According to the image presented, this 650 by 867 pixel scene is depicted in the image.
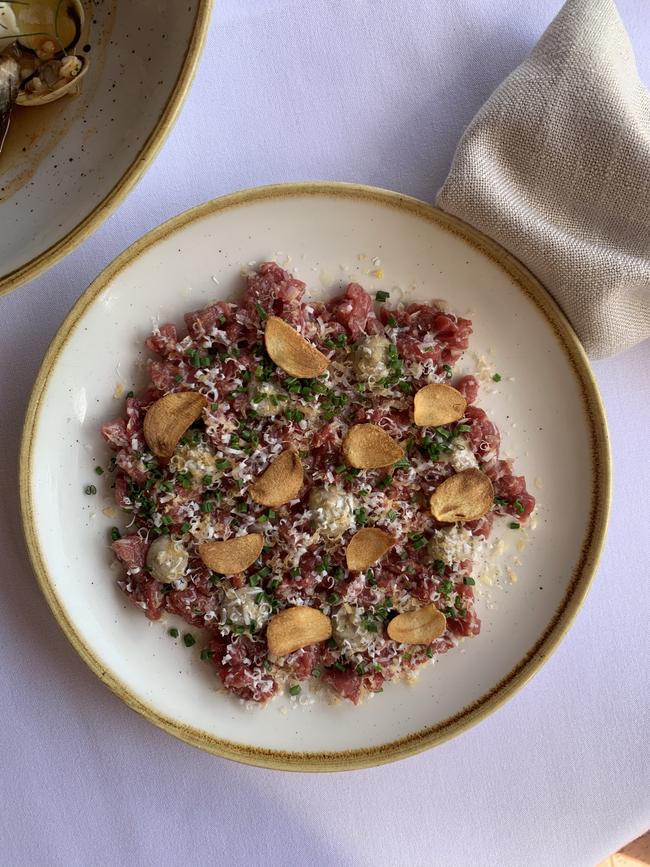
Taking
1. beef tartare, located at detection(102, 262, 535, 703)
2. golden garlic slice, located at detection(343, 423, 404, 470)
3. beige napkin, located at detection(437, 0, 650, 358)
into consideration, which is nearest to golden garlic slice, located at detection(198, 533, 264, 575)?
beef tartare, located at detection(102, 262, 535, 703)

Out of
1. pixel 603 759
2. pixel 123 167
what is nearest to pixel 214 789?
pixel 603 759

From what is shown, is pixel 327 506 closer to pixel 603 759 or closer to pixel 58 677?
pixel 58 677

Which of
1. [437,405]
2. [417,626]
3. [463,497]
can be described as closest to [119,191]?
[437,405]

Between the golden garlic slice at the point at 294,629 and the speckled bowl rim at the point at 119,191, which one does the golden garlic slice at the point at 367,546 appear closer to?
the golden garlic slice at the point at 294,629

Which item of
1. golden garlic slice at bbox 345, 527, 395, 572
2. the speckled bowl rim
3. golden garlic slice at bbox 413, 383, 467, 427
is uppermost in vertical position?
the speckled bowl rim

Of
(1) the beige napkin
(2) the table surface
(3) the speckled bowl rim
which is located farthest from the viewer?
(2) the table surface

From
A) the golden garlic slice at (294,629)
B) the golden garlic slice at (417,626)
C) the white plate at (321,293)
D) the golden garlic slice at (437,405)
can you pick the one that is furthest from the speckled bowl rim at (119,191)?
the golden garlic slice at (417,626)

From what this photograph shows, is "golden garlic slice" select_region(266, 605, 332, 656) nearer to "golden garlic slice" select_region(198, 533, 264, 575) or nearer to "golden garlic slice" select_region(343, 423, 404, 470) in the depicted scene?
"golden garlic slice" select_region(198, 533, 264, 575)

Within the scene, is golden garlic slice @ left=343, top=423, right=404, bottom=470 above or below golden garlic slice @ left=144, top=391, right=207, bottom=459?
below
